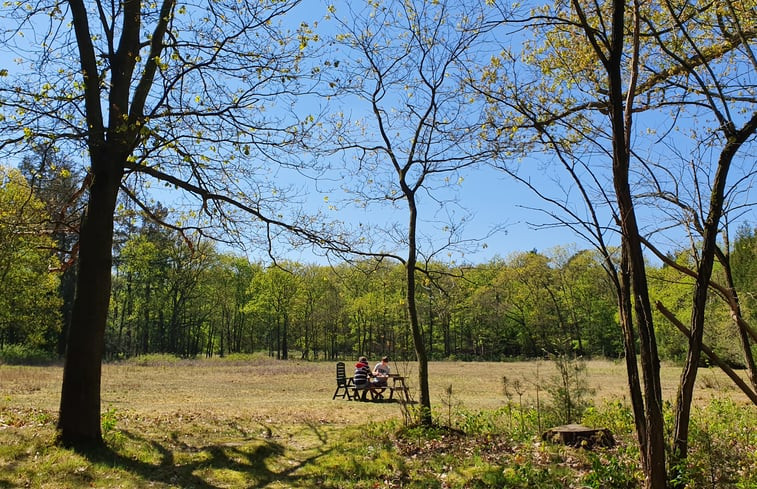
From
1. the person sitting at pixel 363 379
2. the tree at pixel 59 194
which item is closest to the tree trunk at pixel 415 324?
the tree at pixel 59 194

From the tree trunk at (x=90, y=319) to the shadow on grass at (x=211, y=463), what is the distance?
18.6 inches

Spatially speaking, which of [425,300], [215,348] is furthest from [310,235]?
[215,348]

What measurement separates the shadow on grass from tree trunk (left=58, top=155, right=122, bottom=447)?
47 cm

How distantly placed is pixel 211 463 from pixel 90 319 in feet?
8.10

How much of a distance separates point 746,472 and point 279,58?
7.56 metres

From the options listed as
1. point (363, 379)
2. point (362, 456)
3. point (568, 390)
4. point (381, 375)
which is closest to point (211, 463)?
point (362, 456)

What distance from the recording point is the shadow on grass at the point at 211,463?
5.68 m

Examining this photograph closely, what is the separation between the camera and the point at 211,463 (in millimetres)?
6363

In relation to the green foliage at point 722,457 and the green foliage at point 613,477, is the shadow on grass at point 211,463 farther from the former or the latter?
the green foliage at point 722,457

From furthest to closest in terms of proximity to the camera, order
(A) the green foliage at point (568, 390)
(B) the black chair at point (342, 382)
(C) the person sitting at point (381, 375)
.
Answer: (B) the black chair at point (342, 382) → (C) the person sitting at point (381, 375) → (A) the green foliage at point (568, 390)

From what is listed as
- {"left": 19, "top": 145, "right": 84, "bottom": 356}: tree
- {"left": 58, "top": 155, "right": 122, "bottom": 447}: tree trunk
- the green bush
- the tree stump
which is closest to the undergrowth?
the tree stump

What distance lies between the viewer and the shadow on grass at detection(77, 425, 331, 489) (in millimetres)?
5684

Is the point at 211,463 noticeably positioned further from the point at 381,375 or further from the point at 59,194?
the point at 381,375

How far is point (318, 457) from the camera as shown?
6.84 m
